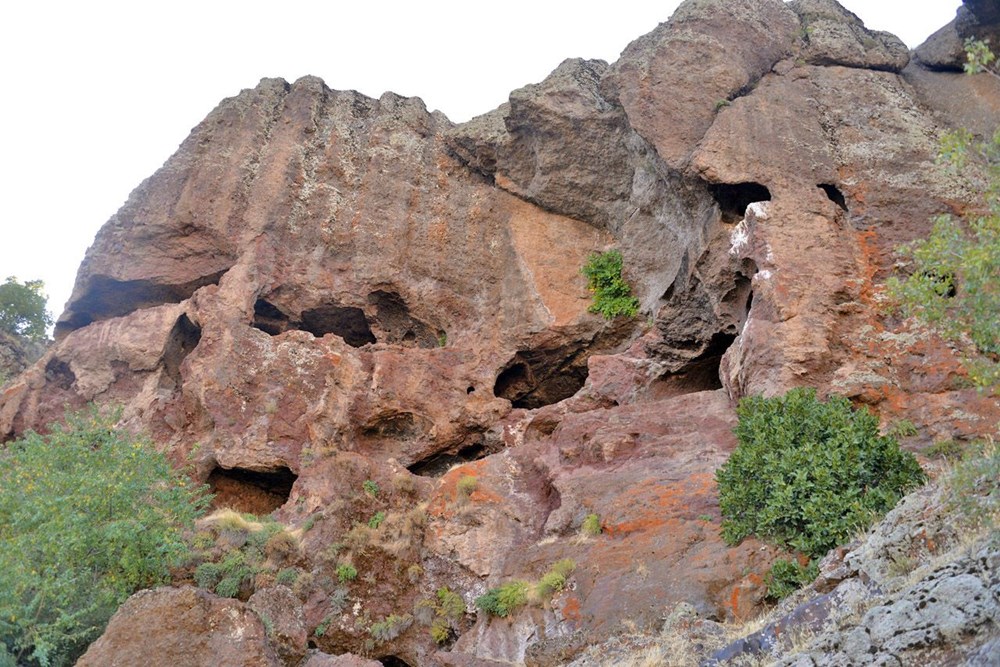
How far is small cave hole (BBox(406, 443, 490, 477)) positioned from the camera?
2288 centimetres

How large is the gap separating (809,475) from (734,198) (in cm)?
1074

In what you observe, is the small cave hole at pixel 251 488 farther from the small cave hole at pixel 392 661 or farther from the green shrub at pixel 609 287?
the green shrub at pixel 609 287

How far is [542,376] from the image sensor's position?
26.5m

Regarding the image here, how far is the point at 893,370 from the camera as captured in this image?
16328mm

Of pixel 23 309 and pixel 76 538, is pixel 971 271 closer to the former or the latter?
pixel 76 538

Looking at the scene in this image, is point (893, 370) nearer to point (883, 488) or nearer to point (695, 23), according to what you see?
point (883, 488)

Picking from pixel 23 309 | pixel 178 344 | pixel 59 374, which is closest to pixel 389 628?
pixel 178 344

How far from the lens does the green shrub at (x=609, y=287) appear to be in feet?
85.1

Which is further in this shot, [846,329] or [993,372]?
[846,329]

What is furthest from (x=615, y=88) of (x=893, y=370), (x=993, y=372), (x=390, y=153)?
(x=993, y=372)

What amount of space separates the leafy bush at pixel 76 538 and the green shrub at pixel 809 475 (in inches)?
383

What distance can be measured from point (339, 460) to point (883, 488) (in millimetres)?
11981

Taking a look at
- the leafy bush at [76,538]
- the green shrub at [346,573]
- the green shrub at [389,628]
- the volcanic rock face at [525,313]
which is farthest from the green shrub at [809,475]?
the leafy bush at [76,538]

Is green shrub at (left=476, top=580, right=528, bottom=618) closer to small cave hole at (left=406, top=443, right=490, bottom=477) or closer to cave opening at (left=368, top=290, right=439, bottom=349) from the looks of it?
small cave hole at (left=406, top=443, right=490, bottom=477)
